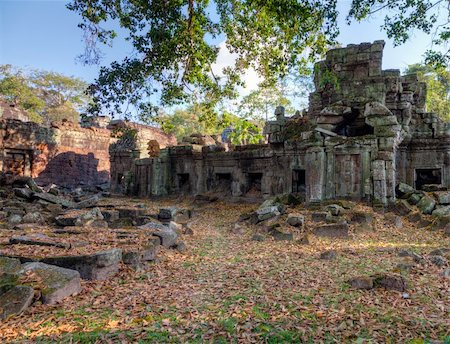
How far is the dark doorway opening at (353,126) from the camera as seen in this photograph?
1157 centimetres

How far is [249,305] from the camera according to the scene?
416 centimetres

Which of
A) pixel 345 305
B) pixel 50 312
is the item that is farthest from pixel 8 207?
pixel 345 305

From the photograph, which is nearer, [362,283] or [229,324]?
[229,324]

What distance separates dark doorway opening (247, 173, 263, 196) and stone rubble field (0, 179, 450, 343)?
16.0 ft

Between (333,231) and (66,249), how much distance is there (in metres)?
5.96

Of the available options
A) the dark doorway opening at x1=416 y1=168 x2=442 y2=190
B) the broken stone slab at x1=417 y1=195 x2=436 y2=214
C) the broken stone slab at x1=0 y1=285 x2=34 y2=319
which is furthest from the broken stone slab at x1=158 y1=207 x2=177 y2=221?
the dark doorway opening at x1=416 y1=168 x2=442 y2=190

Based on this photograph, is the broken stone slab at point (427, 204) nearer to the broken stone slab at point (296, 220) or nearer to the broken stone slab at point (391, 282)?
the broken stone slab at point (296, 220)

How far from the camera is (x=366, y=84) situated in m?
13.2

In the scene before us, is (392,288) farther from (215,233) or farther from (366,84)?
(366,84)

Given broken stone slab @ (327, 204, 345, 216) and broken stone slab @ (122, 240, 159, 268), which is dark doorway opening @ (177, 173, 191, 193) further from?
broken stone slab @ (122, 240, 159, 268)

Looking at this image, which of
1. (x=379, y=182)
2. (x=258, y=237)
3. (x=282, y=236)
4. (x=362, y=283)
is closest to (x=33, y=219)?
(x=258, y=237)

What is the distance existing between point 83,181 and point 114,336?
22.3m

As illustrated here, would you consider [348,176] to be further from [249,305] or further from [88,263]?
[88,263]

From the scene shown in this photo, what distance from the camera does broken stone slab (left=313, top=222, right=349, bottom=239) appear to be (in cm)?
809
